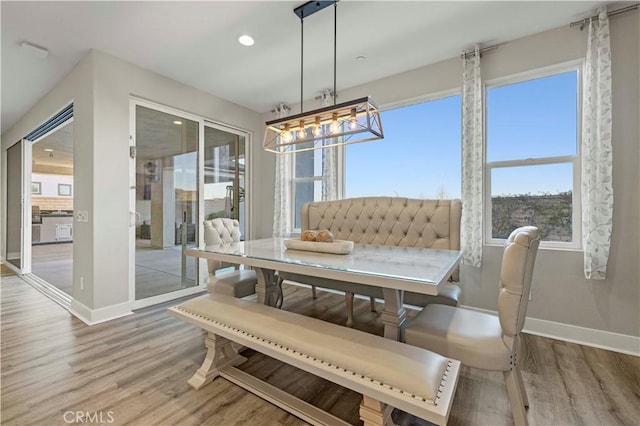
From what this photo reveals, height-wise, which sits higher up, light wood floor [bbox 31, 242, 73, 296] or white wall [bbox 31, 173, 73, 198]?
white wall [bbox 31, 173, 73, 198]

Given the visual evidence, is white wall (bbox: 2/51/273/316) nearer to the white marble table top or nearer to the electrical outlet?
the electrical outlet

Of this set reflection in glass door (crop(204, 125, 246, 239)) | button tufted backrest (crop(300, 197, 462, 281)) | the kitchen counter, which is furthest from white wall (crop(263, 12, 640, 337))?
the kitchen counter

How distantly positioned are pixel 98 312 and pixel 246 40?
3.00 metres

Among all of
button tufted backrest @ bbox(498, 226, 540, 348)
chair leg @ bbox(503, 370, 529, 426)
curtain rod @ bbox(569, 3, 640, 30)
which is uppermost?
curtain rod @ bbox(569, 3, 640, 30)

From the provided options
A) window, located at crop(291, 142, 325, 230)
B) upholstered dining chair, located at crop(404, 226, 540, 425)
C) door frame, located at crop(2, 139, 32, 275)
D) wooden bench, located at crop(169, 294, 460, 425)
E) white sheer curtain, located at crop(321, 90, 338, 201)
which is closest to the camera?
wooden bench, located at crop(169, 294, 460, 425)

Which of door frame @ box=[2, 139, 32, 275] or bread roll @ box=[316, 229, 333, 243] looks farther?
door frame @ box=[2, 139, 32, 275]

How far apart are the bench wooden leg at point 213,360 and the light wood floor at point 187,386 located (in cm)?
5

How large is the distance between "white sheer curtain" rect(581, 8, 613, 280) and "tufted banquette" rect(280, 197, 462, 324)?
97cm

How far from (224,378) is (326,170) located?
2697 mm

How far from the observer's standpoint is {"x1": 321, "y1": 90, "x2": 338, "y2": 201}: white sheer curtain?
3.74m

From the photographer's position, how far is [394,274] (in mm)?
1276

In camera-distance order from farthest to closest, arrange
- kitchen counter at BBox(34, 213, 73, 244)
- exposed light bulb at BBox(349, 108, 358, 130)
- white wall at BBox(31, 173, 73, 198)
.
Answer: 1. white wall at BBox(31, 173, 73, 198)
2. kitchen counter at BBox(34, 213, 73, 244)
3. exposed light bulb at BBox(349, 108, 358, 130)

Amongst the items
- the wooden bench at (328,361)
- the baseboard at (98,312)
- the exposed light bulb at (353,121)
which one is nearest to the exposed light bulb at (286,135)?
the exposed light bulb at (353,121)

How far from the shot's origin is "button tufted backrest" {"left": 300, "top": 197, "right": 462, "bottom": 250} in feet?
8.71
